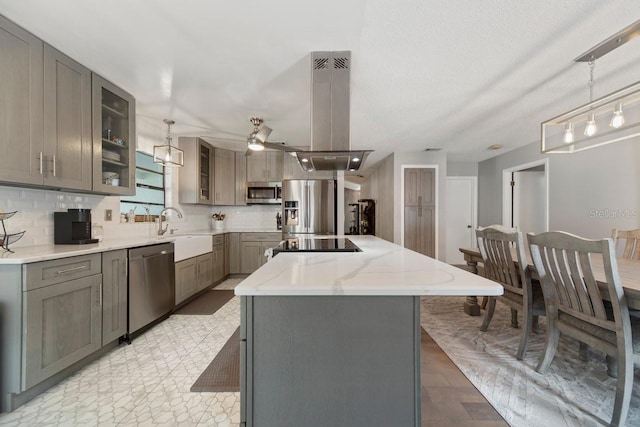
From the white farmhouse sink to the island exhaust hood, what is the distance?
1937mm

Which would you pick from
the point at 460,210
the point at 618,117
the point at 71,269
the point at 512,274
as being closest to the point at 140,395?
the point at 71,269

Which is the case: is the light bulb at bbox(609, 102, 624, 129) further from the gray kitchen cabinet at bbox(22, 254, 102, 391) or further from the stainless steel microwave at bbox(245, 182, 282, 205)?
the stainless steel microwave at bbox(245, 182, 282, 205)

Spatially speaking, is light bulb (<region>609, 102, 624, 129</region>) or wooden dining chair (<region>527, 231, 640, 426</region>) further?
light bulb (<region>609, 102, 624, 129</region>)

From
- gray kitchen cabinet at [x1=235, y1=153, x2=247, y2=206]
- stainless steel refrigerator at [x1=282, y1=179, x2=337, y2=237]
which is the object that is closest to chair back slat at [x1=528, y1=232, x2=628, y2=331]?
stainless steel refrigerator at [x1=282, y1=179, x2=337, y2=237]

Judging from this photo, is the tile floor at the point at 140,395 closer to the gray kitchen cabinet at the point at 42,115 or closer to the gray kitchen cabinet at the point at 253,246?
the gray kitchen cabinet at the point at 42,115

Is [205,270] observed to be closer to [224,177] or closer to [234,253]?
[234,253]

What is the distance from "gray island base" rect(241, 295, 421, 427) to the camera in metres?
1.08

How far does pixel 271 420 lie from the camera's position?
109cm

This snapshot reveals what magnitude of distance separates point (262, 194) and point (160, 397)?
358cm

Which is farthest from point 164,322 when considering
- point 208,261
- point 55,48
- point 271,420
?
point 55,48

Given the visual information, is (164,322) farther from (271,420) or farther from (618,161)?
(618,161)

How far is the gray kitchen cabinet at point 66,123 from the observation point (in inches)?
76.3

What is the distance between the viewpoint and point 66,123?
6.79 feet

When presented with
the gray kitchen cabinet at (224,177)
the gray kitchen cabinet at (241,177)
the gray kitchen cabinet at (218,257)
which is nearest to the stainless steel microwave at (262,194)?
the gray kitchen cabinet at (241,177)
